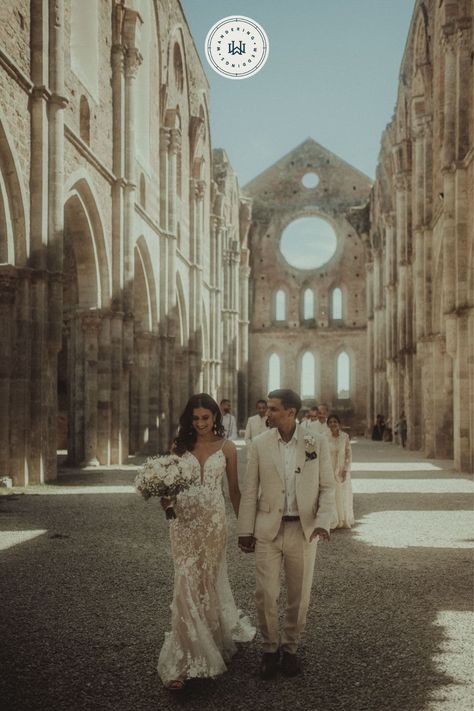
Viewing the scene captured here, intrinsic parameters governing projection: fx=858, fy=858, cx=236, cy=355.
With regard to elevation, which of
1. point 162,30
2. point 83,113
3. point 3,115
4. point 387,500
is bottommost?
point 387,500

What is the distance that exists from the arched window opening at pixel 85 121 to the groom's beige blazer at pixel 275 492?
1514 centimetres

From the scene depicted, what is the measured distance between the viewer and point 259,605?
190 inches

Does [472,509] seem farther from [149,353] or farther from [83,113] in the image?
[149,353]

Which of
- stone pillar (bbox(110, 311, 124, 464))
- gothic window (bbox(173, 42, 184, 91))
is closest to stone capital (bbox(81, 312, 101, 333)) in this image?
stone pillar (bbox(110, 311, 124, 464))

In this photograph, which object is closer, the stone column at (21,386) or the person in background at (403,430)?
the stone column at (21,386)

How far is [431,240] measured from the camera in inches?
1043

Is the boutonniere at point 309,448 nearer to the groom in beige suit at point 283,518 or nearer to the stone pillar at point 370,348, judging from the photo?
the groom in beige suit at point 283,518

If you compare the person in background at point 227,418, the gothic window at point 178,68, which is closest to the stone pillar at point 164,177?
the gothic window at point 178,68

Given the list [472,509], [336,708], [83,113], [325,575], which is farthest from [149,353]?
[336,708]

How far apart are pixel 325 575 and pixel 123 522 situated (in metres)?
4.01

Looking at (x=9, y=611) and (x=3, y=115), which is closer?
(x=9, y=611)

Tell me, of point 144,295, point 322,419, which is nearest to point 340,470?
point 322,419

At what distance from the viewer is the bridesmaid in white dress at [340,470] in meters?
10.3

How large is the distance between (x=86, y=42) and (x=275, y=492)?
55.1 feet
